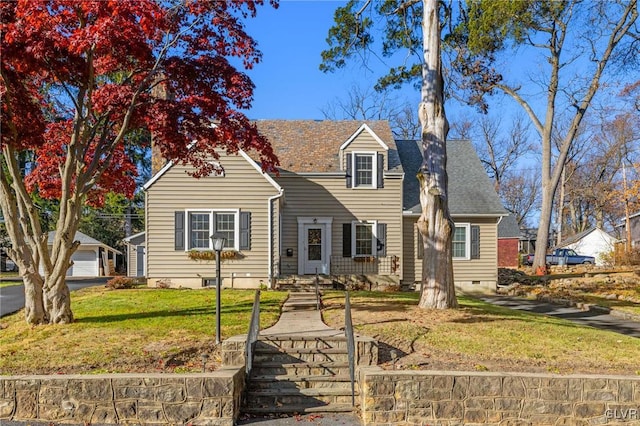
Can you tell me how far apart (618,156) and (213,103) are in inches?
1717

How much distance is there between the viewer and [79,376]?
18.6 ft

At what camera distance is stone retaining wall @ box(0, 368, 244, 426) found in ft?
18.3

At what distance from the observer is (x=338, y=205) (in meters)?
17.7

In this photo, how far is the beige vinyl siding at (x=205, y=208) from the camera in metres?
15.7

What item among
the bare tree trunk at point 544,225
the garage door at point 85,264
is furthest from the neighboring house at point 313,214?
the garage door at point 85,264

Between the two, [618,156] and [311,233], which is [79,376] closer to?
[311,233]

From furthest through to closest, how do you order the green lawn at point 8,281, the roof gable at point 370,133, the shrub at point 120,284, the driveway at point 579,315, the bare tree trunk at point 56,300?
the green lawn at point 8,281, the roof gable at point 370,133, the shrub at point 120,284, the driveway at point 579,315, the bare tree trunk at point 56,300

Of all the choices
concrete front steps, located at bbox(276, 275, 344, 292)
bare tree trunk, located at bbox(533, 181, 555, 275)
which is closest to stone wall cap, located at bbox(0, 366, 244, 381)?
concrete front steps, located at bbox(276, 275, 344, 292)

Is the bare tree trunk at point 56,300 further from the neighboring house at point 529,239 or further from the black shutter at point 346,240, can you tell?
the neighboring house at point 529,239

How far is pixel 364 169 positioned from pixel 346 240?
2707mm

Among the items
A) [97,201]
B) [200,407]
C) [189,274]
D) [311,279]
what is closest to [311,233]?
[311,279]

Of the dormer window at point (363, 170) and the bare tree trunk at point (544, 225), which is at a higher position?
the dormer window at point (363, 170)

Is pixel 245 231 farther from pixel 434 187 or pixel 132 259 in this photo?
pixel 132 259

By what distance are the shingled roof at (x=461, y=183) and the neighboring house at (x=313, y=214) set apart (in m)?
0.05
